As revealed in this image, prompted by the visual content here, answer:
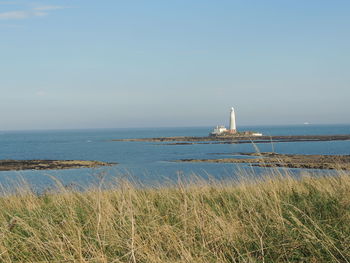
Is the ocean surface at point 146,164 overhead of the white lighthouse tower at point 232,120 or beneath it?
beneath

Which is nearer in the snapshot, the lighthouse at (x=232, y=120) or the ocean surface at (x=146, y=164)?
the ocean surface at (x=146, y=164)

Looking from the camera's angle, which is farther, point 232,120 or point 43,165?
point 232,120

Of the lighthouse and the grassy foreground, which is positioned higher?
the lighthouse

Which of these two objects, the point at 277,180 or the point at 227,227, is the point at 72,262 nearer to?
the point at 227,227

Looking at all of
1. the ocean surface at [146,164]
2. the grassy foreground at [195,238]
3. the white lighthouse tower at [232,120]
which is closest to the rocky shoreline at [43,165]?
the ocean surface at [146,164]

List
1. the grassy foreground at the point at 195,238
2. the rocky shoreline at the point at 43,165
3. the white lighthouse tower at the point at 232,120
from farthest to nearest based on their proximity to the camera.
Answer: the white lighthouse tower at the point at 232,120, the rocky shoreline at the point at 43,165, the grassy foreground at the point at 195,238

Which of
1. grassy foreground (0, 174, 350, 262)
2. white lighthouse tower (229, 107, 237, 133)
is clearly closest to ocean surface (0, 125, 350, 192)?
grassy foreground (0, 174, 350, 262)

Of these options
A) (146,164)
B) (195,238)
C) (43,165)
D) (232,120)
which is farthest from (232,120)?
(195,238)

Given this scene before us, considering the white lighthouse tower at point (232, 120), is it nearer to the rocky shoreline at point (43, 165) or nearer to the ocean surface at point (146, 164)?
the ocean surface at point (146, 164)

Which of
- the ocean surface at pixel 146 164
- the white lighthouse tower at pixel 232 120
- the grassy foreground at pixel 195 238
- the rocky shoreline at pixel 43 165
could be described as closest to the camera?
the grassy foreground at pixel 195 238

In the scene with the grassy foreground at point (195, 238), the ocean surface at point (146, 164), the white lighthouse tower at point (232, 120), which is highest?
the white lighthouse tower at point (232, 120)

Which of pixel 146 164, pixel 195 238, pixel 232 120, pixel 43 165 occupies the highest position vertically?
pixel 232 120

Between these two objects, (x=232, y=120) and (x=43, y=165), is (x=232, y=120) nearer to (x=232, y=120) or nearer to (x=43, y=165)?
(x=232, y=120)

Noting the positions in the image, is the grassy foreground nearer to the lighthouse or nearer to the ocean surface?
the ocean surface
